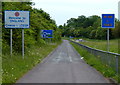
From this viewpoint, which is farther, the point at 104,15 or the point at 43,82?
the point at 104,15

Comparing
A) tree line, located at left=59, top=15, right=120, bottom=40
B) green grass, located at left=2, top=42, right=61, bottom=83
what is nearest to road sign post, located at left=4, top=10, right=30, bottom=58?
green grass, located at left=2, top=42, right=61, bottom=83

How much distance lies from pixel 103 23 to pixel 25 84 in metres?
9.11

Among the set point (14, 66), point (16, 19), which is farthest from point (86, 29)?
point (14, 66)

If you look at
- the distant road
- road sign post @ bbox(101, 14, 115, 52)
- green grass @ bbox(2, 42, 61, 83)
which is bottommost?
the distant road

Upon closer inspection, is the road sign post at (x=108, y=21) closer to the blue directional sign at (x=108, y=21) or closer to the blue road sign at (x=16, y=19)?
the blue directional sign at (x=108, y=21)

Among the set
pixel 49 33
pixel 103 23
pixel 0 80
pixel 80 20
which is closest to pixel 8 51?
pixel 103 23

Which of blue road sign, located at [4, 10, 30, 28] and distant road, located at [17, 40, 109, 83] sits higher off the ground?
blue road sign, located at [4, 10, 30, 28]

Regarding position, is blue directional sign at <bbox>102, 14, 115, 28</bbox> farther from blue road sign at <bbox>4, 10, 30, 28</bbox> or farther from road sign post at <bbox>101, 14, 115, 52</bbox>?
blue road sign at <bbox>4, 10, 30, 28</bbox>

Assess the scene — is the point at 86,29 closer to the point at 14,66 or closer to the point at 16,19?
the point at 16,19

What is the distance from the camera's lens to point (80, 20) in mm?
199500

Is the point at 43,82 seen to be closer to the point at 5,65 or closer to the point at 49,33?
the point at 5,65

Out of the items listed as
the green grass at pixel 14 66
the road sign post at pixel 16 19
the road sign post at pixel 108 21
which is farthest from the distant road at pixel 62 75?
the road sign post at pixel 16 19

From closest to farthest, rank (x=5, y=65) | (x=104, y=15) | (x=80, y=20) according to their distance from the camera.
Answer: (x=5, y=65)
(x=104, y=15)
(x=80, y=20)

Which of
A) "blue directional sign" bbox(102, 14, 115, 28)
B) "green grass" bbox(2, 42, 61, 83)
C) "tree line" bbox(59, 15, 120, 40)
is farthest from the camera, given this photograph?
"tree line" bbox(59, 15, 120, 40)
